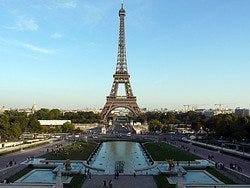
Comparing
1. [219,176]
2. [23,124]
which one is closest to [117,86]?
[23,124]

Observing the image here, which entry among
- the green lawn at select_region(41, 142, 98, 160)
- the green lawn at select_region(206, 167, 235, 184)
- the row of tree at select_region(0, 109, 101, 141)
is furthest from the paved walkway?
the row of tree at select_region(0, 109, 101, 141)

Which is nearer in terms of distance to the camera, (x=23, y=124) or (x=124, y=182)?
(x=124, y=182)

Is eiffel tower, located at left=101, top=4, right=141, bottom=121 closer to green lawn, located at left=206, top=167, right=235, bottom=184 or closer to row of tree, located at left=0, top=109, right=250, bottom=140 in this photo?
row of tree, located at left=0, top=109, right=250, bottom=140

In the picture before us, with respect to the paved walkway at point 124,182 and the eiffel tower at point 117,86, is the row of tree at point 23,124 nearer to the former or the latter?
the eiffel tower at point 117,86

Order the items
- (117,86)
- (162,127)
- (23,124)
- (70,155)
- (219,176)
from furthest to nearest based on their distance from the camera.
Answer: (117,86) < (162,127) < (23,124) < (70,155) < (219,176)

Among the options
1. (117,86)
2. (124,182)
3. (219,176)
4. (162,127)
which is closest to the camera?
(124,182)

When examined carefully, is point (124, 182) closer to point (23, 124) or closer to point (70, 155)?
point (70, 155)

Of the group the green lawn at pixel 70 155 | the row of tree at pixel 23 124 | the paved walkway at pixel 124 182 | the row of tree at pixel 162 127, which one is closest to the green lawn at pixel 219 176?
the paved walkway at pixel 124 182

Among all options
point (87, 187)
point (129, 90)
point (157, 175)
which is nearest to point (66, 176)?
point (87, 187)
